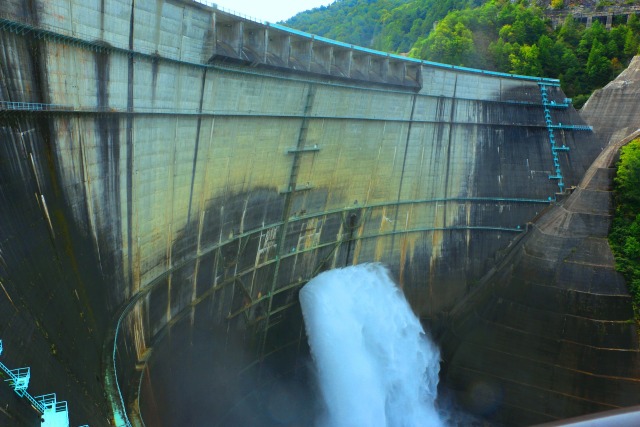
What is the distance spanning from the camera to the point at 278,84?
48.6ft

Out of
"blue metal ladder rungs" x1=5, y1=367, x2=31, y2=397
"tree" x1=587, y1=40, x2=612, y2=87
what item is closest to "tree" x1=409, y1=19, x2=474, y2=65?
"tree" x1=587, y1=40, x2=612, y2=87

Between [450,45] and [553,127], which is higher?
[450,45]

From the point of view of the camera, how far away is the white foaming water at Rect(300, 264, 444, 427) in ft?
57.4

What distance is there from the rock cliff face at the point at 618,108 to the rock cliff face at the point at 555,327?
0.85 metres

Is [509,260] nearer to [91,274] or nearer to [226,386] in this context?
[226,386]

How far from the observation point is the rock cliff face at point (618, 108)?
21.2m

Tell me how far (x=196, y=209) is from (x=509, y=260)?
41.4 ft

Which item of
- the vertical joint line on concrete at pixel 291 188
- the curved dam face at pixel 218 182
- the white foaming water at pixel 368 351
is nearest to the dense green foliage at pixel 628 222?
the curved dam face at pixel 218 182

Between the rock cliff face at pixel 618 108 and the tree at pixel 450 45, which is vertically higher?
the tree at pixel 450 45

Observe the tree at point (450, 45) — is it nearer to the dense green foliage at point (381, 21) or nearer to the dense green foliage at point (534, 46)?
the dense green foliage at point (534, 46)

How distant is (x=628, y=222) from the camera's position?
61.0ft

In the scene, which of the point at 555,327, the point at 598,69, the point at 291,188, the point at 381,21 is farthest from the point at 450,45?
the point at 381,21

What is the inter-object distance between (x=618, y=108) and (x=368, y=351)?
46.2ft

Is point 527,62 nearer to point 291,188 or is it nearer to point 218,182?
point 291,188
